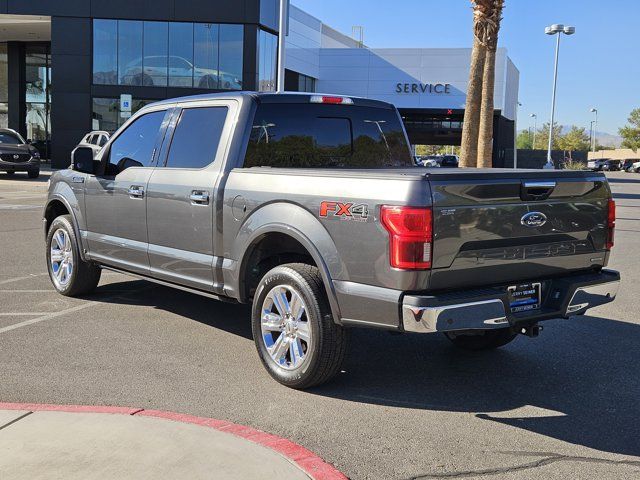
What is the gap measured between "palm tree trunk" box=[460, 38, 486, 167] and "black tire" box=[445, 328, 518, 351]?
1680cm

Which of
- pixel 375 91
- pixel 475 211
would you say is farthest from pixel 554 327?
pixel 375 91

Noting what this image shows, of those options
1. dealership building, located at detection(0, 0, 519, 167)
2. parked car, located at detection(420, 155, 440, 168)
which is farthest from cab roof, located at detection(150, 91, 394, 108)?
dealership building, located at detection(0, 0, 519, 167)

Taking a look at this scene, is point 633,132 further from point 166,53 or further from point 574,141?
point 166,53

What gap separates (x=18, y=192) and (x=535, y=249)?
69.6 ft

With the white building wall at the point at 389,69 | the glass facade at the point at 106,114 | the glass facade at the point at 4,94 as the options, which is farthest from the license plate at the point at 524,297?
the white building wall at the point at 389,69

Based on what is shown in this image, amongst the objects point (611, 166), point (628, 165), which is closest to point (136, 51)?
point (628, 165)

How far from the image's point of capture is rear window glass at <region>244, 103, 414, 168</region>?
5.61 m

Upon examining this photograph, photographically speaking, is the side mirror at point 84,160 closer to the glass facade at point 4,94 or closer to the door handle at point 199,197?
the door handle at point 199,197

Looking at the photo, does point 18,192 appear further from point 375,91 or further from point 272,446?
point 375,91

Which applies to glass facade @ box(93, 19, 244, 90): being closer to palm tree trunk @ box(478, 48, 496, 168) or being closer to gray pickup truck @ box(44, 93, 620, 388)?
palm tree trunk @ box(478, 48, 496, 168)

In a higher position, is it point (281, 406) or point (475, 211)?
point (475, 211)

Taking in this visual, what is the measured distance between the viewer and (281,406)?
4.52m

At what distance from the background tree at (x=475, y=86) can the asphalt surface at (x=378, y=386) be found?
15.5 metres

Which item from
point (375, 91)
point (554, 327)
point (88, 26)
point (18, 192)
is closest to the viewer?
point (554, 327)
